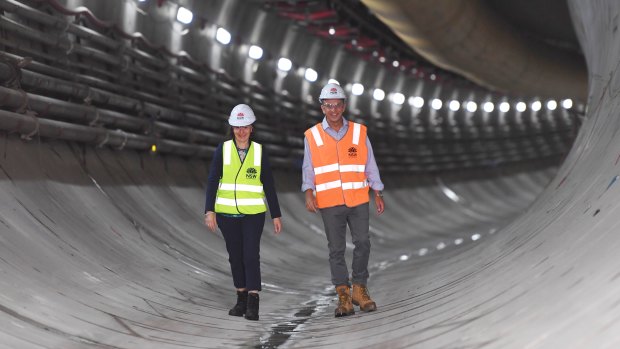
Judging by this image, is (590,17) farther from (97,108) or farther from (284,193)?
(284,193)

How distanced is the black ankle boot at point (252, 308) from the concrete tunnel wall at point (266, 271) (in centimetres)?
8

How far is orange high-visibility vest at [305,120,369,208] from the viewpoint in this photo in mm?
8508

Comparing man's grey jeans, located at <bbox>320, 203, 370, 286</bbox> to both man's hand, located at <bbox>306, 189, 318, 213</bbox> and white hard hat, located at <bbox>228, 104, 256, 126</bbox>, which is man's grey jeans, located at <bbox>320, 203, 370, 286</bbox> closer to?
man's hand, located at <bbox>306, 189, 318, 213</bbox>

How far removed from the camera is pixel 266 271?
13164mm

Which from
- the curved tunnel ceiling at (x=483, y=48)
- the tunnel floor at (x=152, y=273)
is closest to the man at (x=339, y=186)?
the tunnel floor at (x=152, y=273)

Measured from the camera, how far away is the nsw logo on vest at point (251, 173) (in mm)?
8633

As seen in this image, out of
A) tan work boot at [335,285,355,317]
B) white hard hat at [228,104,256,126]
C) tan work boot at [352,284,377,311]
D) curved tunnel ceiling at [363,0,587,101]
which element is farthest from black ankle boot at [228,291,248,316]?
curved tunnel ceiling at [363,0,587,101]

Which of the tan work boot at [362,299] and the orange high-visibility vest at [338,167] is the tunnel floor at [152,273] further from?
the orange high-visibility vest at [338,167]

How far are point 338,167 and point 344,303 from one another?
113cm

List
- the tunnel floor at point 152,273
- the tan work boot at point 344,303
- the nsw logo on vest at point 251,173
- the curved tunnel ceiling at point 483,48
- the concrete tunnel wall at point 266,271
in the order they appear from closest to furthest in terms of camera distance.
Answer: the concrete tunnel wall at point 266,271 < the tunnel floor at point 152,273 < the tan work boot at point 344,303 < the nsw logo on vest at point 251,173 < the curved tunnel ceiling at point 483,48

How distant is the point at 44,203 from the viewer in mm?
10789

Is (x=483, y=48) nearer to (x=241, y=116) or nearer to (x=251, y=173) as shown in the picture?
(x=251, y=173)

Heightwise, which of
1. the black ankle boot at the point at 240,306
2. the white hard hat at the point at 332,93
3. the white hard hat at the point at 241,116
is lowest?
the black ankle boot at the point at 240,306

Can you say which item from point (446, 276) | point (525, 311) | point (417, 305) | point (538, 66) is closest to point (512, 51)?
point (538, 66)
